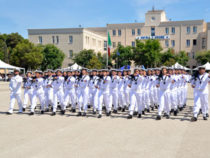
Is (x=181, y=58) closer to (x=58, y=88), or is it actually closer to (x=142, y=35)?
(x=142, y=35)

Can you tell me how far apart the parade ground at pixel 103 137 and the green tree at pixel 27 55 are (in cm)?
3693

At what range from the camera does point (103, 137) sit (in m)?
7.43

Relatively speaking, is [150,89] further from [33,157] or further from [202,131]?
[33,157]

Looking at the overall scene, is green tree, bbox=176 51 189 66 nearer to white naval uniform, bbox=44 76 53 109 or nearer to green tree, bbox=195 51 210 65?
green tree, bbox=195 51 210 65

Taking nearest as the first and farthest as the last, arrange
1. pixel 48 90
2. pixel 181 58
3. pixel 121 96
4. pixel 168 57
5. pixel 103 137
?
pixel 103 137, pixel 48 90, pixel 121 96, pixel 168 57, pixel 181 58

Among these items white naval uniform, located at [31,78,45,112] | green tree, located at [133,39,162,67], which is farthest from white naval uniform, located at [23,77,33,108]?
green tree, located at [133,39,162,67]

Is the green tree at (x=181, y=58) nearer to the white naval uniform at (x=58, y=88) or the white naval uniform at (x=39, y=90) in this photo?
the white naval uniform at (x=58, y=88)

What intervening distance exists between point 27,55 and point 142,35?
102ft

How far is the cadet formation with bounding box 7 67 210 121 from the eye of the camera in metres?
10.4

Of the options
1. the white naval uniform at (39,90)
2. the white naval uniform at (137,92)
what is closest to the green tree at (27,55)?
the white naval uniform at (39,90)

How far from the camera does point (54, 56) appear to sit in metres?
51.7

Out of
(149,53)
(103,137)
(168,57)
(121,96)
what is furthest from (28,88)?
(168,57)

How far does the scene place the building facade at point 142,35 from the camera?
195 ft

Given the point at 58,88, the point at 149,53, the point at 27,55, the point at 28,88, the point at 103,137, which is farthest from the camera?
the point at 149,53
